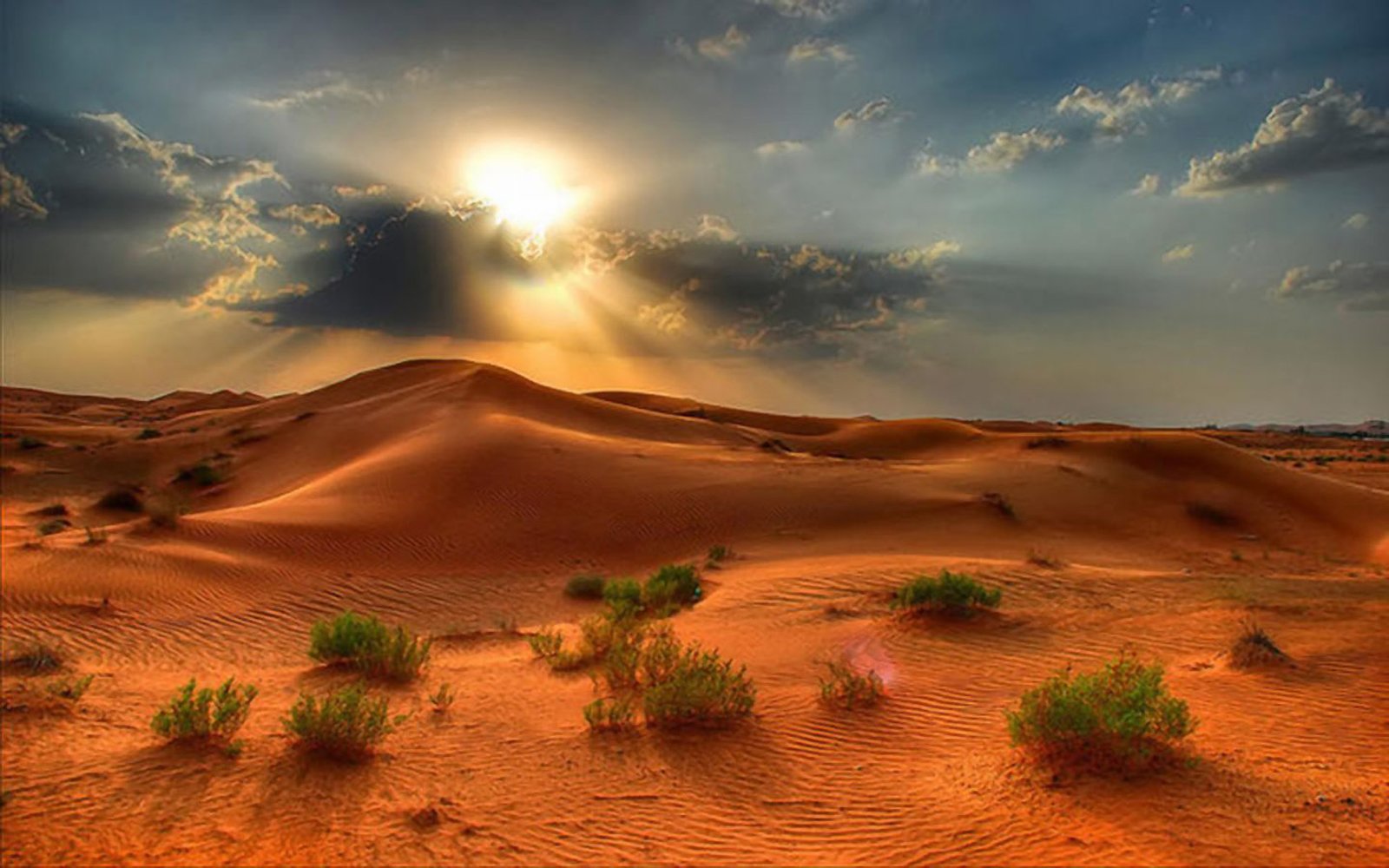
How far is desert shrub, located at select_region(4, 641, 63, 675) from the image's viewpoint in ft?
27.7

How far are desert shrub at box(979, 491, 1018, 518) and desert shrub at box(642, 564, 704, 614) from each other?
11329 mm

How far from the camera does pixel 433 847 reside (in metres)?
5.31

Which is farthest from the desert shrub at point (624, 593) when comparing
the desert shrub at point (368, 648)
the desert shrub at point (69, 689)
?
the desert shrub at point (69, 689)

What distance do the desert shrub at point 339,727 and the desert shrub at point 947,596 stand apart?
797cm

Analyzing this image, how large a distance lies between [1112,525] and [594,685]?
64.1 ft

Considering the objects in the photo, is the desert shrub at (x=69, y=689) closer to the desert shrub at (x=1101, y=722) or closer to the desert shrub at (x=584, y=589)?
the desert shrub at (x=584, y=589)

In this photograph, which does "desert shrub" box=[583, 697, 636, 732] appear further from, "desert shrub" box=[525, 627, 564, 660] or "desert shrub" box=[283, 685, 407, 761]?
Answer: "desert shrub" box=[525, 627, 564, 660]

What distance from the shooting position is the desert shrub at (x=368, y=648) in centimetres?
953

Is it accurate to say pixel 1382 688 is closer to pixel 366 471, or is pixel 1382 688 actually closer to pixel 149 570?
pixel 149 570

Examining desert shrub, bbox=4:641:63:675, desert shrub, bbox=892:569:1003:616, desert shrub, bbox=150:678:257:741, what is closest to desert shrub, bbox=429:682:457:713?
desert shrub, bbox=150:678:257:741

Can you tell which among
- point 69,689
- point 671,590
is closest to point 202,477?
point 671,590

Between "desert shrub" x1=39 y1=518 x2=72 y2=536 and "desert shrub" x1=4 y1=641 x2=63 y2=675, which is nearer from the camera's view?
"desert shrub" x1=4 y1=641 x2=63 y2=675

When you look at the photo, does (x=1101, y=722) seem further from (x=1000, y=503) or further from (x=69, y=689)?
(x=1000, y=503)

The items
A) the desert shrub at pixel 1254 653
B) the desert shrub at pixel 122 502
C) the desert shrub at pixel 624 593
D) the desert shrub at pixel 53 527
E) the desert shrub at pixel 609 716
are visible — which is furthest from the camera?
the desert shrub at pixel 122 502
